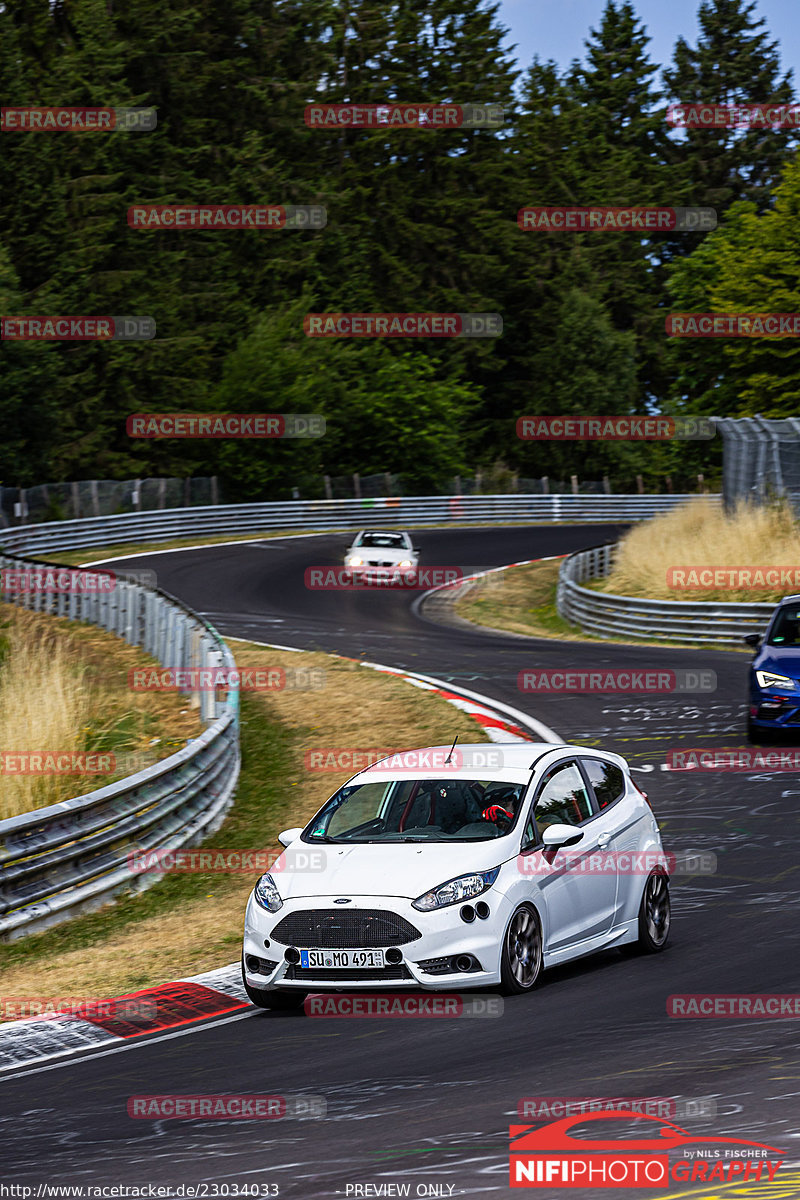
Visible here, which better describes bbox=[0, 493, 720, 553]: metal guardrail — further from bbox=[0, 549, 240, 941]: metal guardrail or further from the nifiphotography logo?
the nifiphotography logo

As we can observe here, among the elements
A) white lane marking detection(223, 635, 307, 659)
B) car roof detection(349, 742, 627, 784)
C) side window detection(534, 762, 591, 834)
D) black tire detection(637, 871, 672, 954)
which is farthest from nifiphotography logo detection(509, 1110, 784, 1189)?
white lane marking detection(223, 635, 307, 659)

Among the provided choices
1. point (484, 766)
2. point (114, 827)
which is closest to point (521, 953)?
point (484, 766)

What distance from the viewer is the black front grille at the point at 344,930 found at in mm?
8203

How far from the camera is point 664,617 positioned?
91.7 feet

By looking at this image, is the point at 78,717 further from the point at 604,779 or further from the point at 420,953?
the point at 420,953

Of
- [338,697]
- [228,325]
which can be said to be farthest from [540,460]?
[338,697]

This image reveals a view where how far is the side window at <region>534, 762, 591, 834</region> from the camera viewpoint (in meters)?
9.30

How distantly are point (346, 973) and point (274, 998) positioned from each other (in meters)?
0.52

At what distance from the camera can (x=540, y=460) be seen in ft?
262

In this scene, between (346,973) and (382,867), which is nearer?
(346,973)

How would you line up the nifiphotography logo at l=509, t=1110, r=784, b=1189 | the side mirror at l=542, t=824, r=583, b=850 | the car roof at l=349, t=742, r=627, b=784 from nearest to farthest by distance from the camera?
the nifiphotography logo at l=509, t=1110, r=784, b=1189 < the side mirror at l=542, t=824, r=583, b=850 < the car roof at l=349, t=742, r=627, b=784

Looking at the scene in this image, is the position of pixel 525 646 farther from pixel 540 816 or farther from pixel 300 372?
pixel 300 372

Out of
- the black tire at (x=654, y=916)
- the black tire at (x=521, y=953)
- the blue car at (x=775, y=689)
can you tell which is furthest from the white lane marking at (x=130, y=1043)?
the blue car at (x=775, y=689)

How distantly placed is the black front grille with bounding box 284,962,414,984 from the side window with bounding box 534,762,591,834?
138cm
